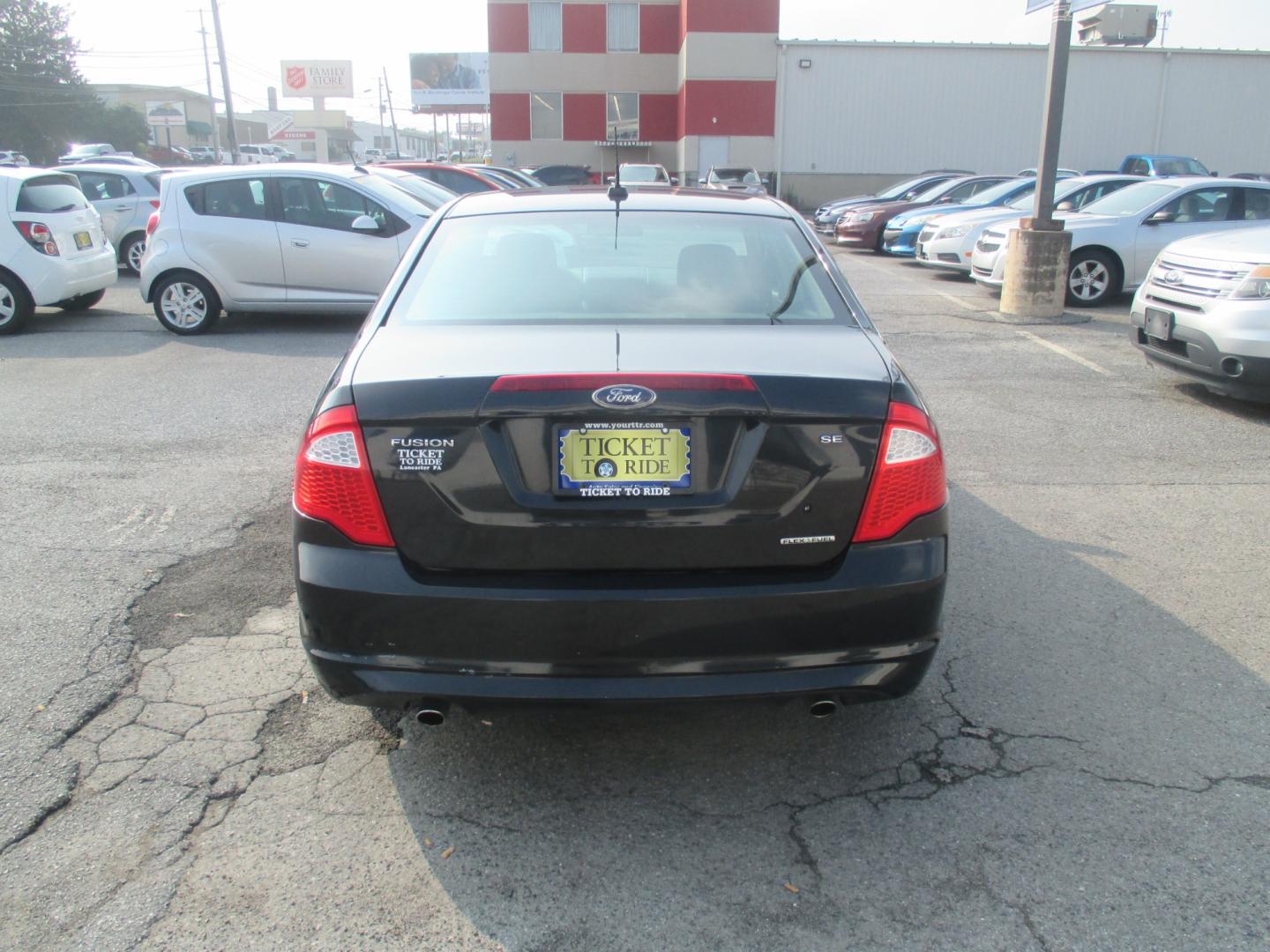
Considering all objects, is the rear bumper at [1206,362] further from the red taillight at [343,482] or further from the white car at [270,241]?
the white car at [270,241]

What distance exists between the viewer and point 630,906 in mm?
2568

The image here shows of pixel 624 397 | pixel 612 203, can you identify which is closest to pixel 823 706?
pixel 624 397

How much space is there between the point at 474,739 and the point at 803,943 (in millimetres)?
1293

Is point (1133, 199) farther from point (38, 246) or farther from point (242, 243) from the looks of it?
point (38, 246)

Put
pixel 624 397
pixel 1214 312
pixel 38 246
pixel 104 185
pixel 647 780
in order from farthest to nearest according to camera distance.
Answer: pixel 104 185
pixel 38 246
pixel 1214 312
pixel 647 780
pixel 624 397

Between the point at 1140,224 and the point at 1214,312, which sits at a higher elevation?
the point at 1140,224

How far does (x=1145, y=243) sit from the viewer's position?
12.2 metres

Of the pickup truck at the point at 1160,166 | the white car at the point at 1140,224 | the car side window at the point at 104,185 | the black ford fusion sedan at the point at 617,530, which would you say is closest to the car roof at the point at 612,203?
the black ford fusion sedan at the point at 617,530

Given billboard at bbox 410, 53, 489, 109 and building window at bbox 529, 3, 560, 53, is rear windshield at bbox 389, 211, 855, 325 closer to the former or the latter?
building window at bbox 529, 3, 560, 53

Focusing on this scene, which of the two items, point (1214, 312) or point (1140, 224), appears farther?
point (1140, 224)

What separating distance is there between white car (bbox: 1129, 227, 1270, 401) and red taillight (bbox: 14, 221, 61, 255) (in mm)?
10370

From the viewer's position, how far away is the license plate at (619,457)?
264cm

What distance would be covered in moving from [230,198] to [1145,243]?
A: 10.2 meters

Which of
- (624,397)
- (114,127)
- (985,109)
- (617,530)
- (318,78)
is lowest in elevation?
(617,530)
